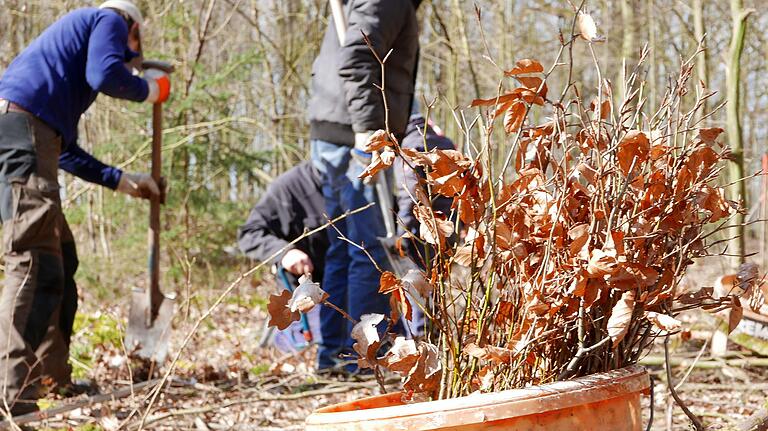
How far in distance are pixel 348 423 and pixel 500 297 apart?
427mm

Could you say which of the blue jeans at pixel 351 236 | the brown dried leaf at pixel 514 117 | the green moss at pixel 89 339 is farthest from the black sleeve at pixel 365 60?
the brown dried leaf at pixel 514 117

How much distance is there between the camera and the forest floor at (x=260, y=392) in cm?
368

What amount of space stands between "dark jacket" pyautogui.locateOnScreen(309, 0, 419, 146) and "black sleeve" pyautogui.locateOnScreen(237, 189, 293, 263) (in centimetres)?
94

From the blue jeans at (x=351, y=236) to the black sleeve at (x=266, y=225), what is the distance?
59 centimetres

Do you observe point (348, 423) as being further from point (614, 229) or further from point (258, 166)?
point (258, 166)

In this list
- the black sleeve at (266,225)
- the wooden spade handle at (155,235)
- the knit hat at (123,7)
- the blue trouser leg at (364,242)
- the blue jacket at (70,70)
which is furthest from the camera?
the black sleeve at (266,225)

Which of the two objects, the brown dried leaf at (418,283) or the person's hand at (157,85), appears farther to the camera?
the person's hand at (157,85)

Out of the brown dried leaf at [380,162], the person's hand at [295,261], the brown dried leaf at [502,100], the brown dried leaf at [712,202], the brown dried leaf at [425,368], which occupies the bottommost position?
the person's hand at [295,261]

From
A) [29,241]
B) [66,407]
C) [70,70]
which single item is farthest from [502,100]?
[70,70]

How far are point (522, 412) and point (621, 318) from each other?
26 centimetres

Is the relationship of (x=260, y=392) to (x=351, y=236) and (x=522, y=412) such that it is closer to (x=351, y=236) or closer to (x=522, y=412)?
(x=351, y=236)

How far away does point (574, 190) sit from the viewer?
1.82 m

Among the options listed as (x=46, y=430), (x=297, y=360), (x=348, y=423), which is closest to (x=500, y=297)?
(x=348, y=423)

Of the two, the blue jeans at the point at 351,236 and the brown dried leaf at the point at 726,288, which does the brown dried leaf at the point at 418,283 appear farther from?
the blue jeans at the point at 351,236
